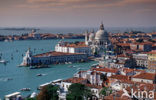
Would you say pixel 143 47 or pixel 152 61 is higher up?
pixel 152 61

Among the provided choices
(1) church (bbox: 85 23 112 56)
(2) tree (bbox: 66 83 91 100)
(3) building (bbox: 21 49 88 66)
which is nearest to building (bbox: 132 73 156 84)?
(2) tree (bbox: 66 83 91 100)

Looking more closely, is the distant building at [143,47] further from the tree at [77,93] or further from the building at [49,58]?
the tree at [77,93]

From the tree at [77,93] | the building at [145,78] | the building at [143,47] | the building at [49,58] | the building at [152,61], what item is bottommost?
the building at [143,47]

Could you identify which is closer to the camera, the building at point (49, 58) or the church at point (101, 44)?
the building at point (49, 58)

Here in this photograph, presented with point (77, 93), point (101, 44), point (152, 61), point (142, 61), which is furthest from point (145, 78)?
point (101, 44)

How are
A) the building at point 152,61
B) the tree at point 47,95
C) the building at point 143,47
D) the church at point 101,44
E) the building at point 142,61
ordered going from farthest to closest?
the building at point 143,47 < the church at point 101,44 < the building at point 142,61 < the building at point 152,61 < the tree at point 47,95

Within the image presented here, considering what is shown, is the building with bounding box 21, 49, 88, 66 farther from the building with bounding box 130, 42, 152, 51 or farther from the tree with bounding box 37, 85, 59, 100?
the tree with bounding box 37, 85, 59, 100

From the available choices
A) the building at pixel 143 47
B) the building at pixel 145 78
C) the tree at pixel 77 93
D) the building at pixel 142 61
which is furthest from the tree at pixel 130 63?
the building at pixel 143 47

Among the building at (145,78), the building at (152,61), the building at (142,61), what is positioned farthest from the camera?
the building at (142,61)

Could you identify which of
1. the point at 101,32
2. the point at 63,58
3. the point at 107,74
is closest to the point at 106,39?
the point at 101,32

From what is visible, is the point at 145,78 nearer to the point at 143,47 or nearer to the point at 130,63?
the point at 130,63

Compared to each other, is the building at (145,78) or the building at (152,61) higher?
the building at (145,78)
